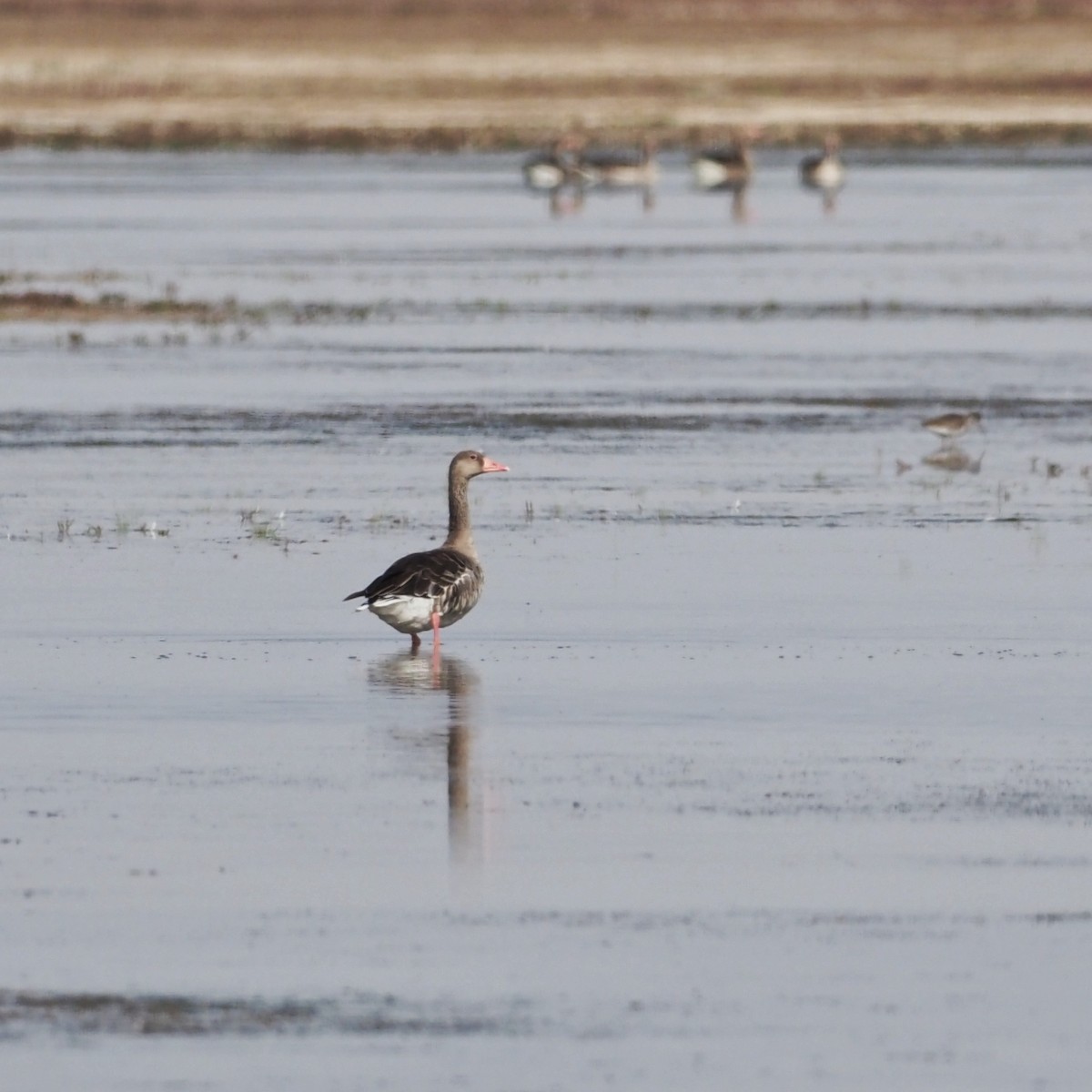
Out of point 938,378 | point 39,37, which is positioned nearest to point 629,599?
point 938,378

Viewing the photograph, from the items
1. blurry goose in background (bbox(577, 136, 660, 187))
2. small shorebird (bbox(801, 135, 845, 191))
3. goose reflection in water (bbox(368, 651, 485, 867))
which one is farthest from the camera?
blurry goose in background (bbox(577, 136, 660, 187))

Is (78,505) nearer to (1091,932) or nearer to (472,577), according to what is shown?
(472,577)

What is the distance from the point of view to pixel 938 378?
84.4 ft

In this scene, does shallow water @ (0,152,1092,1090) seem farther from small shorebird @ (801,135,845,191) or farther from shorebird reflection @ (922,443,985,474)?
small shorebird @ (801,135,845,191)

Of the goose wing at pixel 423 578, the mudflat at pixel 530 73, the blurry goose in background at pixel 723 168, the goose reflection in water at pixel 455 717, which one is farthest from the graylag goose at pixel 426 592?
the mudflat at pixel 530 73

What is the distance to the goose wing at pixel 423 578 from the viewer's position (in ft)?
44.5

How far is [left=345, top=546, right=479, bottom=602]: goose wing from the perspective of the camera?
13.6 meters

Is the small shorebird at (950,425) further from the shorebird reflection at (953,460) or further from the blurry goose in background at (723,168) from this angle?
the blurry goose in background at (723,168)

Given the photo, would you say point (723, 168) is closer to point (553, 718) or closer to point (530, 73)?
point (530, 73)

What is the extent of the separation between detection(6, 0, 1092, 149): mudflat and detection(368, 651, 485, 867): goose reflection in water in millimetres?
51094

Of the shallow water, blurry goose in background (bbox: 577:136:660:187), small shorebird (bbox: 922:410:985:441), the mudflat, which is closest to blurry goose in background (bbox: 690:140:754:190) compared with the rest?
blurry goose in background (bbox: 577:136:660:187)

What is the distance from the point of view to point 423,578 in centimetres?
1362

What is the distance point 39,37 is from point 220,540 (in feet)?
275

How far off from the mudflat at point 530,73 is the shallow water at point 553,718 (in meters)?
40.4
